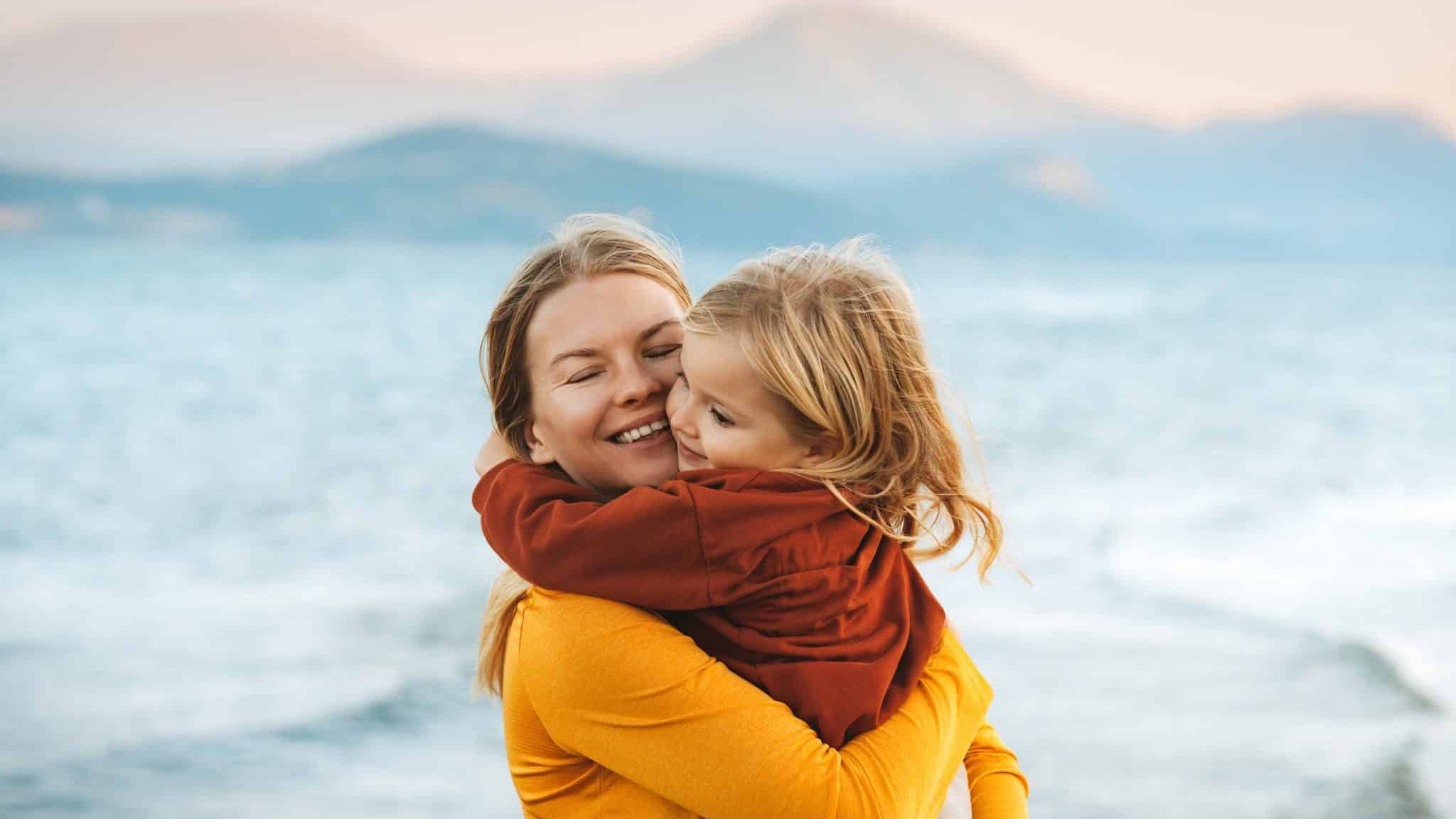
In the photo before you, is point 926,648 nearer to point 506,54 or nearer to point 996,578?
point 996,578

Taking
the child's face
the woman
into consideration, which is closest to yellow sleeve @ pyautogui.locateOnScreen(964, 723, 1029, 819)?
the woman

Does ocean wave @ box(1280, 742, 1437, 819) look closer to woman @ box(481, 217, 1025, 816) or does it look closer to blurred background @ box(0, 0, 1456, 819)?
blurred background @ box(0, 0, 1456, 819)

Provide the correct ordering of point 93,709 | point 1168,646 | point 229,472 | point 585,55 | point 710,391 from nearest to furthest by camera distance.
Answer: point 710,391 → point 93,709 → point 1168,646 → point 229,472 → point 585,55

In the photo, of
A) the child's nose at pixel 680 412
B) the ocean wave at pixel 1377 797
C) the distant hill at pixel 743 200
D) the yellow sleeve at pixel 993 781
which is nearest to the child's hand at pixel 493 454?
the child's nose at pixel 680 412

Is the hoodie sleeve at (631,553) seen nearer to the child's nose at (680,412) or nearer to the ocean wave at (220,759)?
the child's nose at (680,412)

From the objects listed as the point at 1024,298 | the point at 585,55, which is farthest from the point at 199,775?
the point at 585,55

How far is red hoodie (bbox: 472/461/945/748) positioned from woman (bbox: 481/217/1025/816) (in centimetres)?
4

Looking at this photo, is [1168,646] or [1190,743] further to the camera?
[1168,646]

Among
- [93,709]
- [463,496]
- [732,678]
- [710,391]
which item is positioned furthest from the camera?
[463,496]

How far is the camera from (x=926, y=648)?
1.72 meters

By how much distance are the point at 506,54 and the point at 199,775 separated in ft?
87.9

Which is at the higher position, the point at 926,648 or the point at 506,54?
the point at 506,54

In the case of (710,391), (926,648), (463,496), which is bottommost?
(926,648)

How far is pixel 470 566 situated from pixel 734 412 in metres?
8.50
